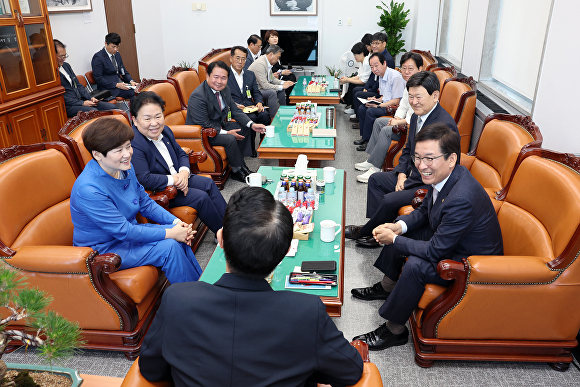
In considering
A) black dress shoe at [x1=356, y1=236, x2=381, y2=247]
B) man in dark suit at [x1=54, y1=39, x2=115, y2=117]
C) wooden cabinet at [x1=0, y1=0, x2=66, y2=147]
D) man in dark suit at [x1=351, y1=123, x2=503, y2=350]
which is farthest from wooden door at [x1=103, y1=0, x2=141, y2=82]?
man in dark suit at [x1=351, y1=123, x2=503, y2=350]

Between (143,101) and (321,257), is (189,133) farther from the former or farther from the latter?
(321,257)

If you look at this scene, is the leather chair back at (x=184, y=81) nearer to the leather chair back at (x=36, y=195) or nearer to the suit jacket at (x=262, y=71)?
the suit jacket at (x=262, y=71)

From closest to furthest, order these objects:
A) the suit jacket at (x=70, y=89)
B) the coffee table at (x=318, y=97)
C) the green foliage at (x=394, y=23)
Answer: the suit jacket at (x=70, y=89)
the coffee table at (x=318, y=97)
the green foliage at (x=394, y=23)

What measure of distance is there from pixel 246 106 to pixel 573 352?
4085mm

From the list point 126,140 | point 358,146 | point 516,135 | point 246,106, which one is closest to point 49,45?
point 246,106

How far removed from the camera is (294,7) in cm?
806

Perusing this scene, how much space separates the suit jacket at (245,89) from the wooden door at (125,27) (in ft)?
10.4

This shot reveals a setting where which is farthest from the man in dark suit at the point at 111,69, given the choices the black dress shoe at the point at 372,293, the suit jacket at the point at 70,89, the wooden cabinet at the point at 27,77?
the black dress shoe at the point at 372,293

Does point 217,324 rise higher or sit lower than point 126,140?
lower

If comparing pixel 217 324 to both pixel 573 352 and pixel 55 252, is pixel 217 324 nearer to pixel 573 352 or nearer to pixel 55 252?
pixel 55 252

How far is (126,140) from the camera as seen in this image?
88.4 inches

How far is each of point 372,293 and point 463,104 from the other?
6.69ft

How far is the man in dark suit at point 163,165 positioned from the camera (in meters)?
2.98

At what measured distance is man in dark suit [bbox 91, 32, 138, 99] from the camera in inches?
237
